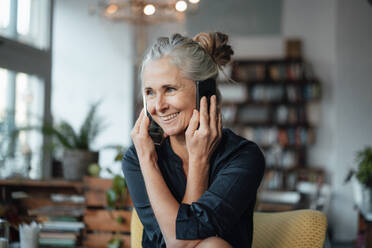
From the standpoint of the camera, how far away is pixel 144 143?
1.73m

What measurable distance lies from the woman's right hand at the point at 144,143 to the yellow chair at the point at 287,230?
0.33 m

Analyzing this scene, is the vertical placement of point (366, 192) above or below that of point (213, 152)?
below

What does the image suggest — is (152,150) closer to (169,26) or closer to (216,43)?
(216,43)

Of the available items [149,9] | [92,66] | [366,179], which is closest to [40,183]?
[149,9]

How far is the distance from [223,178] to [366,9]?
676 centimetres

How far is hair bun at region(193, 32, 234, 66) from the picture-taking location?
1828 mm

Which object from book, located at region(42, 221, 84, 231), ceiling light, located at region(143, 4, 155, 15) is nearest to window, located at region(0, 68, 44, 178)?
ceiling light, located at region(143, 4, 155, 15)

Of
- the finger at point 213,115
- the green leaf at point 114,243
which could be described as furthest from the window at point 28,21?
the finger at point 213,115

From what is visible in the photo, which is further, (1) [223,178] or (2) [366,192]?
(2) [366,192]

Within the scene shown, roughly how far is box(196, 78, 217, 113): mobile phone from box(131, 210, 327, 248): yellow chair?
1.76 ft

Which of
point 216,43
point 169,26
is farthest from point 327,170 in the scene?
point 216,43

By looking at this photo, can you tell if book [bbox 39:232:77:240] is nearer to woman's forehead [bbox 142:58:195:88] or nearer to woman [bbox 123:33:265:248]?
woman [bbox 123:33:265:248]

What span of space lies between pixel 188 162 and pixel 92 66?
7.00 meters

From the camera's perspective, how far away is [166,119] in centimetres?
177
